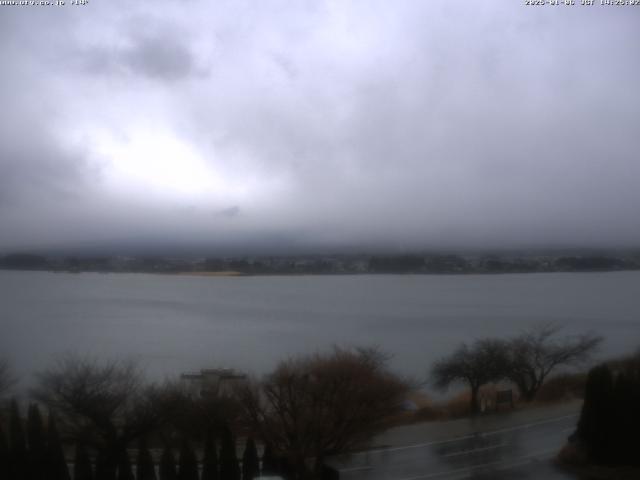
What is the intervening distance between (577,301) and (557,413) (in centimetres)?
272

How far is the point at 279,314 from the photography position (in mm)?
8656

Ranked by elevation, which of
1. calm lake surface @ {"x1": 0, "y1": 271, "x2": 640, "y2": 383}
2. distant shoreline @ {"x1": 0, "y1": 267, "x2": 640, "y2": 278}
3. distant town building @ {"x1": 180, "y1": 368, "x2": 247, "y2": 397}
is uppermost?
distant shoreline @ {"x1": 0, "y1": 267, "x2": 640, "y2": 278}

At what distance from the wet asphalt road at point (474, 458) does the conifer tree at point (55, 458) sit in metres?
2.63

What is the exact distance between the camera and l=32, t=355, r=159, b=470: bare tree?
5480 mm

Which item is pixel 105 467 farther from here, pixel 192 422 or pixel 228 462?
pixel 228 462

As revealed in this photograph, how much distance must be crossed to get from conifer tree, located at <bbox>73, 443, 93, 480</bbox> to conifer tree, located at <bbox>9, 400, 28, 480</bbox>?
42cm

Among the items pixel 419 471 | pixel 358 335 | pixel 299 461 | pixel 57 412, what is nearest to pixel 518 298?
pixel 358 335

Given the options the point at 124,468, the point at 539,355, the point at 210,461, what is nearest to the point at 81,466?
the point at 124,468

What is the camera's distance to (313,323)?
859 cm

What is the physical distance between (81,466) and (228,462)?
1.36 meters

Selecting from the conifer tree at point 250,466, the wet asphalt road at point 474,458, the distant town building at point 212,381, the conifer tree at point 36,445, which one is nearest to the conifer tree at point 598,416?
the wet asphalt road at point 474,458

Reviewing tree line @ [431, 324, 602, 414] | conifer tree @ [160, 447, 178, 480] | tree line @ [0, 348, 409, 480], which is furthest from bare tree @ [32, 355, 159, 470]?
tree line @ [431, 324, 602, 414]

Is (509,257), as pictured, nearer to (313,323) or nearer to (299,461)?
(313,323)

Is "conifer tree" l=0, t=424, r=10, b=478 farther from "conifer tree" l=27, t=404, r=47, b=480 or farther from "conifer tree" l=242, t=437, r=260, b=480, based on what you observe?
"conifer tree" l=242, t=437, r=260, b=480
